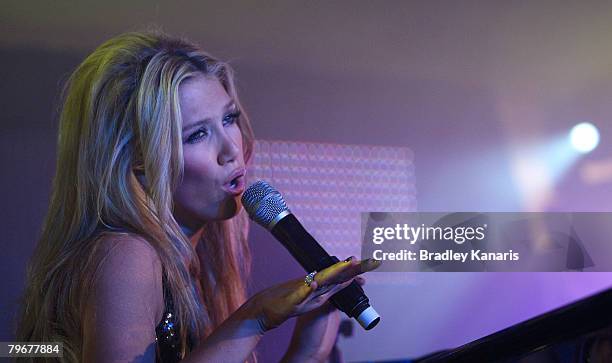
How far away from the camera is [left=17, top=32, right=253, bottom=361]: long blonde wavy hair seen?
1291mm

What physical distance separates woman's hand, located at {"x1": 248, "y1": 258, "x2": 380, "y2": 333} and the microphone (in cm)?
3

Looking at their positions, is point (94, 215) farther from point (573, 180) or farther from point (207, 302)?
point (573, 180)

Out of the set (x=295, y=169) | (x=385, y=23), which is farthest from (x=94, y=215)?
(x=385, y=23)

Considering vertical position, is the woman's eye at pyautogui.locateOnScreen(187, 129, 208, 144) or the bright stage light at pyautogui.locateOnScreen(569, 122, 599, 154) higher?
the bright stage light at pyautogui.locateOnScreen(569, 122, 599, 154)

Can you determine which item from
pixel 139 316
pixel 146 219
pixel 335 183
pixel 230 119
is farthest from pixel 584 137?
pixel 139 316

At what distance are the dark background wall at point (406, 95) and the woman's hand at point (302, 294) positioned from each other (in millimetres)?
807

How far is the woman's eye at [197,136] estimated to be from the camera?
4.82ft

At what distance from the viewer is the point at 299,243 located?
113cm

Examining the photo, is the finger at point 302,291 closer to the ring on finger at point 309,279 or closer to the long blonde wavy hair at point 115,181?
the ring on finger at point 309,279

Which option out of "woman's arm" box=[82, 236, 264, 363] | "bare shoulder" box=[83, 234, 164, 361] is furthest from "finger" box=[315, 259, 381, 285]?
"bare shoulder" box=[83, 234, 164, 361]

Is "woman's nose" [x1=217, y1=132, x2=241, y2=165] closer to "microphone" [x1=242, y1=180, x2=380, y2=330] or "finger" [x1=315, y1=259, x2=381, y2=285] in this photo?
"microphone" [x1=242, y1=180, x2=380, y2=330]

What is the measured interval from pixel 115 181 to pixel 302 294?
490 millimetres

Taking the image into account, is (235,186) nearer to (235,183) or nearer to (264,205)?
(235,183)

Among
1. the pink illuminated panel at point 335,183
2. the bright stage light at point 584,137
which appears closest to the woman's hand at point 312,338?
the pink illuminated panel at point 335,183
